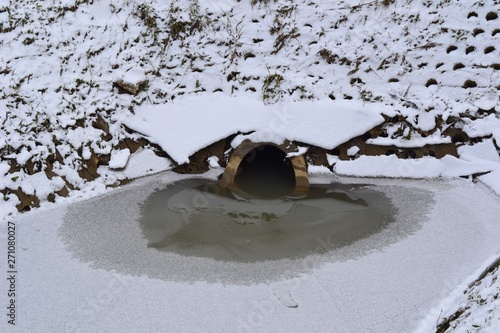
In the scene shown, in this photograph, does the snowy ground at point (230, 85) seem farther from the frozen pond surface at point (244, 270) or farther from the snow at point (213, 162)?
the frozen pond surface at point (244, 270)

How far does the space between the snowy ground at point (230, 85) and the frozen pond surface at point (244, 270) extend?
0.43 meters

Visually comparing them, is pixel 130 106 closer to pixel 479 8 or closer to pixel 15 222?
pixel 15 222

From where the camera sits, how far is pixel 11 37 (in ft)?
22.3

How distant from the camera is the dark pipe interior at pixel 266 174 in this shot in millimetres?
5949

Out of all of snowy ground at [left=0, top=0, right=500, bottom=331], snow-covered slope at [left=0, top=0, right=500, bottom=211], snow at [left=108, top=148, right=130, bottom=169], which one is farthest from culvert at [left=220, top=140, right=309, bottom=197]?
snow at [left=108, top=148, right=130, bottom=169]

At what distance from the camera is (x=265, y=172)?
642 centimetres

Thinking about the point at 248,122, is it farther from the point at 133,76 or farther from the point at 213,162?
the point at 133,76

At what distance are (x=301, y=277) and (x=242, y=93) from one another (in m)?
3.14

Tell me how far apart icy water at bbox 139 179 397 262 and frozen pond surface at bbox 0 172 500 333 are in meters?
0.03

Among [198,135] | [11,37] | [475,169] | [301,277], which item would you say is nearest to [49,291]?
[301,277]

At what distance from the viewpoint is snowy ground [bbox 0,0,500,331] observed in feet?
19.1

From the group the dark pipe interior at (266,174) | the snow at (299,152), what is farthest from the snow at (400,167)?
the dark pipe interior at (266,174)

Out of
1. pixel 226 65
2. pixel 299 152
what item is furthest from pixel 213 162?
pixel 226 65

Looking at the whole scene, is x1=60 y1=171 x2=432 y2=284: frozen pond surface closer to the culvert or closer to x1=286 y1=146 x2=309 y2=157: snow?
the culvert
